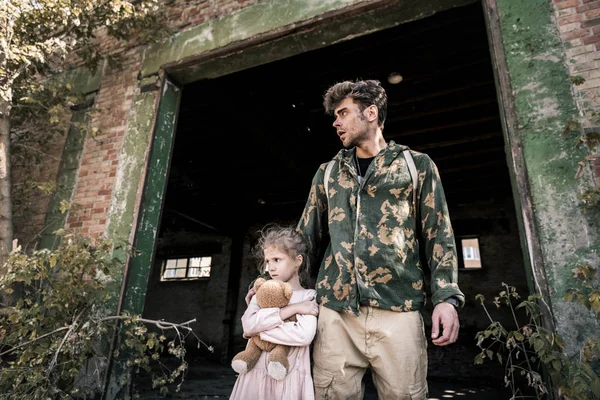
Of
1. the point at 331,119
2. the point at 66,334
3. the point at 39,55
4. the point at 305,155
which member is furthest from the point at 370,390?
the point at 39,55

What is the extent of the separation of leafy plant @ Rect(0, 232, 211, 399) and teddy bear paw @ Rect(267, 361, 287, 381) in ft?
3.96

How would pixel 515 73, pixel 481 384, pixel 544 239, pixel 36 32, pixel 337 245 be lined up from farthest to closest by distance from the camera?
pixel 481 384, pixel 36 32, pixel 515 73, pixel 544 239, pixel 337 245

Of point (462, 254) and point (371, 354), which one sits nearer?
point (371, 354)

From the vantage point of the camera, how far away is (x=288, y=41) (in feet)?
11.4

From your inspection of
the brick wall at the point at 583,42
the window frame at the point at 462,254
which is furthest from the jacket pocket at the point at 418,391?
the window frame at the point at 462,254

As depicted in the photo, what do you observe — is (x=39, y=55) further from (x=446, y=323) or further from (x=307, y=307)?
(x=446, y=323)

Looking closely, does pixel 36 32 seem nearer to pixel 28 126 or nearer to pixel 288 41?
pixel 28 126

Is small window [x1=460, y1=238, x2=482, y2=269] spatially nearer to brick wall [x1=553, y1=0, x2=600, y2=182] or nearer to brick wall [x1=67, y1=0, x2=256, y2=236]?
brick wall [x1=553, y1=0, x2=600, y2=182]

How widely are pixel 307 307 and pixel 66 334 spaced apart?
201cm

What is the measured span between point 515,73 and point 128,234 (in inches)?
132

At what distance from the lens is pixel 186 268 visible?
41.4 ft

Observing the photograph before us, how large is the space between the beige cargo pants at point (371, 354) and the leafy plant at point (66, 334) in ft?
4.33

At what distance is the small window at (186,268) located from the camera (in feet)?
40.3

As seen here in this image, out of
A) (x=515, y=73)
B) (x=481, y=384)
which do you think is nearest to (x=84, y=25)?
(x=515, y=73)
